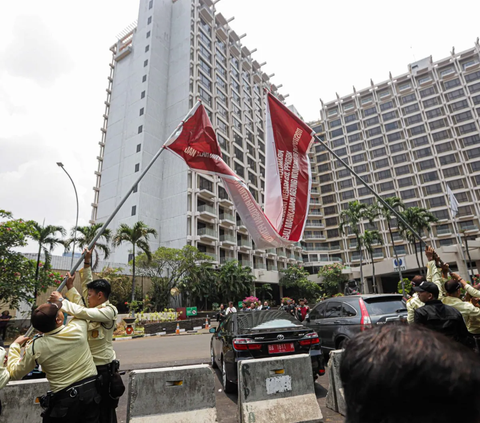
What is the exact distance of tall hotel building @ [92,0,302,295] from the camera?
3828cm

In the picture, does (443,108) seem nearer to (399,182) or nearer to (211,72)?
(399,182)

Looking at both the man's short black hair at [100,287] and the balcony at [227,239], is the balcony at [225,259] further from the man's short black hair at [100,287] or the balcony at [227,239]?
the man's short black hair at [100,287]

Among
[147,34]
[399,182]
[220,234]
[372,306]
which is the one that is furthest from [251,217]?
[399,182]

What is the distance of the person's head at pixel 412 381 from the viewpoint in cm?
83

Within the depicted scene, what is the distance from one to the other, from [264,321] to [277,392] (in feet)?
5.73

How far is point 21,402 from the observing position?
3748 millimetres

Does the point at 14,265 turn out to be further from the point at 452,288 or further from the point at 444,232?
the point at 444,232

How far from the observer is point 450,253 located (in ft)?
137

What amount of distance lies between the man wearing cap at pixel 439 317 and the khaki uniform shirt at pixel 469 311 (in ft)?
1.94

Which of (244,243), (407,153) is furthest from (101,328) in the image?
(407,153)

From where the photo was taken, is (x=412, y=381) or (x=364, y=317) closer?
(x=412, y=381)

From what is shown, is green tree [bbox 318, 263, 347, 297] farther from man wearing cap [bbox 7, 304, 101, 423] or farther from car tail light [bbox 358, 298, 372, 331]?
man wearing cap [bbox 7, 304, 101, 423]

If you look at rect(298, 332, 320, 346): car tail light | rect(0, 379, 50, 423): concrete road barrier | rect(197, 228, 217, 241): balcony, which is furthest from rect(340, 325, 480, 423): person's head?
rect(197, 228, 217, 241): balcony

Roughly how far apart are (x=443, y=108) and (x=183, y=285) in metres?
59.6
